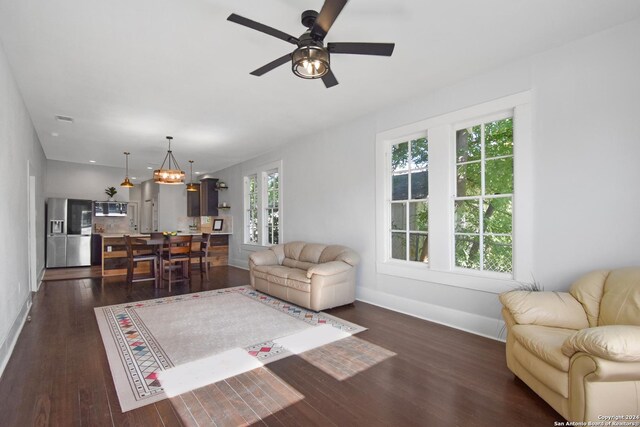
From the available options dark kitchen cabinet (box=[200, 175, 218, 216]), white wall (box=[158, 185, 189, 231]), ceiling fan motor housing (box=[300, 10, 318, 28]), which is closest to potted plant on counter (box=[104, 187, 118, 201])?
white wall (box=[158, 185, 189, 231])

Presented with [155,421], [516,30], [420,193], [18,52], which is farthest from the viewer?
[420,193]

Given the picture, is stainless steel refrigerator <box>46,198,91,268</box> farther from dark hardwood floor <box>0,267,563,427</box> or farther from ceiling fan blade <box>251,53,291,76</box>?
Result: ceiling fan blade <box>251,53,291,76</box>

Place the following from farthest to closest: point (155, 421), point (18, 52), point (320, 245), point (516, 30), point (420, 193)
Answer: point (320, 245) → point (420, 193) → point (18, 52) → point (516, 30) → point (155, 421)

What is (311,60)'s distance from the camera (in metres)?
2.12

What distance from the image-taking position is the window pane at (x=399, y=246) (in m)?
4.21

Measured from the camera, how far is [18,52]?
2.85 m

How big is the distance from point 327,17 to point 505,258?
2.87 meters

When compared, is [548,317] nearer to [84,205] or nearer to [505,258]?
[505,258]

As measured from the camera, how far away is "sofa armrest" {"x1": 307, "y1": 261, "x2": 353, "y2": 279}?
405 centimetres

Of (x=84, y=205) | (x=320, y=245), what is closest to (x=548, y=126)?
(x=320, y=245)

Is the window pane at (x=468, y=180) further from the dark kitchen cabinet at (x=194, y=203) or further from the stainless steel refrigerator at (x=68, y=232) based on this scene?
the stainless steel refrigerator at (x=68, y=232)

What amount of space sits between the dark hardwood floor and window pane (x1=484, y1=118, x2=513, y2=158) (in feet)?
6.47

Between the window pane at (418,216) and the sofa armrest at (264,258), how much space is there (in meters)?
2.57

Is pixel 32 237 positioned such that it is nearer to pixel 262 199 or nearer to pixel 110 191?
pixel 262 199
